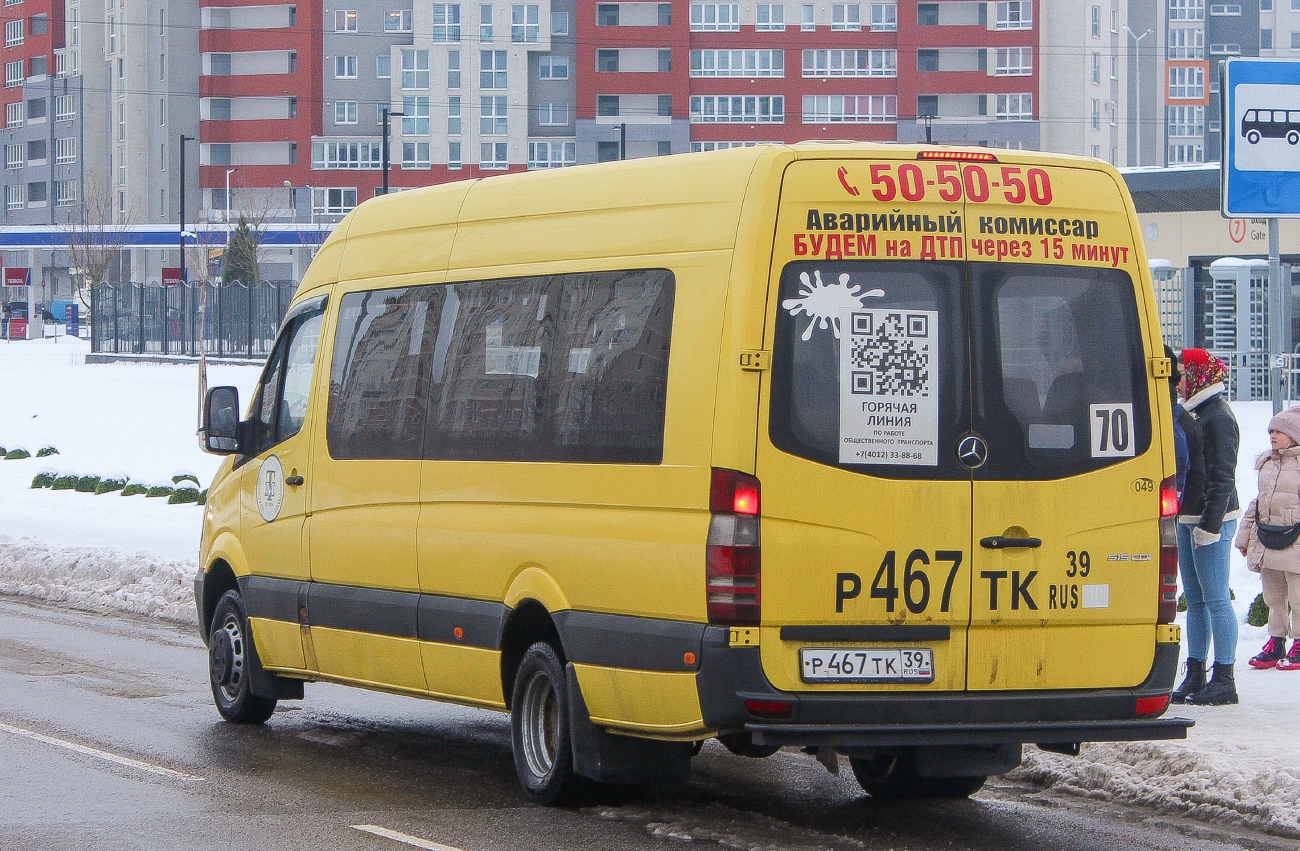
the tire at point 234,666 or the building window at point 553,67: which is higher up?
the building window at point 553,67

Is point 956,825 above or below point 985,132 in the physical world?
below

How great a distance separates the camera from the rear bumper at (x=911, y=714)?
6645mm

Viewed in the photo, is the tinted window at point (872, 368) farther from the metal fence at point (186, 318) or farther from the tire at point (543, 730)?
the metal fence at point (186, 318)

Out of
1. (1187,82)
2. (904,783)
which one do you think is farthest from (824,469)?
(1187,82)

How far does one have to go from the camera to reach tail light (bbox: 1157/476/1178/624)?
23.7 ft

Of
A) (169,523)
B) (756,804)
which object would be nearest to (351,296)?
(756,804)

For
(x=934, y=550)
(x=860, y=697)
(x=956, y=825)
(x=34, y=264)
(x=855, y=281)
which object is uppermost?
(x=34, y=264)

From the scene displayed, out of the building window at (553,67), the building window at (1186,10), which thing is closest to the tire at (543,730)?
the building window at (553,67)

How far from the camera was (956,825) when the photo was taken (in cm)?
757

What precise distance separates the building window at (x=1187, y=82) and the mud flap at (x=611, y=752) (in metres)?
157

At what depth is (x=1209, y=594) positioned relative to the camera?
33.1 ft

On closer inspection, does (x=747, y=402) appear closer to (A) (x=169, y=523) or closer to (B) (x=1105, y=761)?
(B) (x=1105, y=761)

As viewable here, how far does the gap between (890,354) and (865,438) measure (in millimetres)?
317

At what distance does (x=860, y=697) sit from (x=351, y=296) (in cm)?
378
